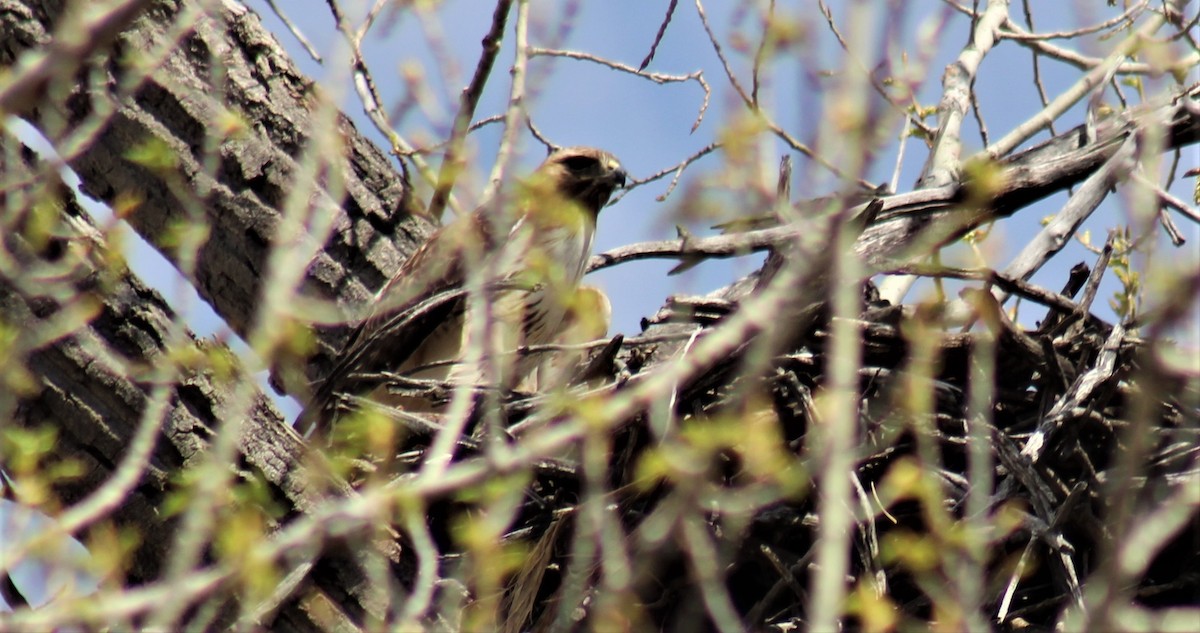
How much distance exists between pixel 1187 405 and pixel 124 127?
3.05 metres

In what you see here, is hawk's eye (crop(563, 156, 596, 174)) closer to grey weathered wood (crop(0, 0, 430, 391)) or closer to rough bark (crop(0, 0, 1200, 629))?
rough bark (crop(0, 0, 1200, 629))

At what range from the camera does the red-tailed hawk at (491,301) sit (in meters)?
4.05

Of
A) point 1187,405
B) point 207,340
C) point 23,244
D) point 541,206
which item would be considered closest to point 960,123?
point 1187,405

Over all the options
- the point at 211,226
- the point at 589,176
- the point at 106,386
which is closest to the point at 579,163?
the point at 589,176

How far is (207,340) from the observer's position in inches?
129

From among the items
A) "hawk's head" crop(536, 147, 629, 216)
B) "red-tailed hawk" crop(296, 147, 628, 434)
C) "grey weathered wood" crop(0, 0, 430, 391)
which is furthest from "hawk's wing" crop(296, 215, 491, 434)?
"hawk's head" crop(536, 147, 629, 216)

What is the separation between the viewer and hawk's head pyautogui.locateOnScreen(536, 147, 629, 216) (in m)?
5.89

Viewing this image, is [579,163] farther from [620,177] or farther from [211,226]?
[211,226]

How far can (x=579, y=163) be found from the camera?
19.6ft

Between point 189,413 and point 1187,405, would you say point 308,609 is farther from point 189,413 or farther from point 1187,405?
point 1187,405

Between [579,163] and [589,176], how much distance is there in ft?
0.28

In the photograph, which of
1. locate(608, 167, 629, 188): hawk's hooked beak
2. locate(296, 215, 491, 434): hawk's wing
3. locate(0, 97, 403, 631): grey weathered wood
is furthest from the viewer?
locate(608, 167, 629, 188): hawk's hooked beak

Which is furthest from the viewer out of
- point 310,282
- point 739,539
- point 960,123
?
point 960,123

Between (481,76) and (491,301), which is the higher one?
(481,76)
